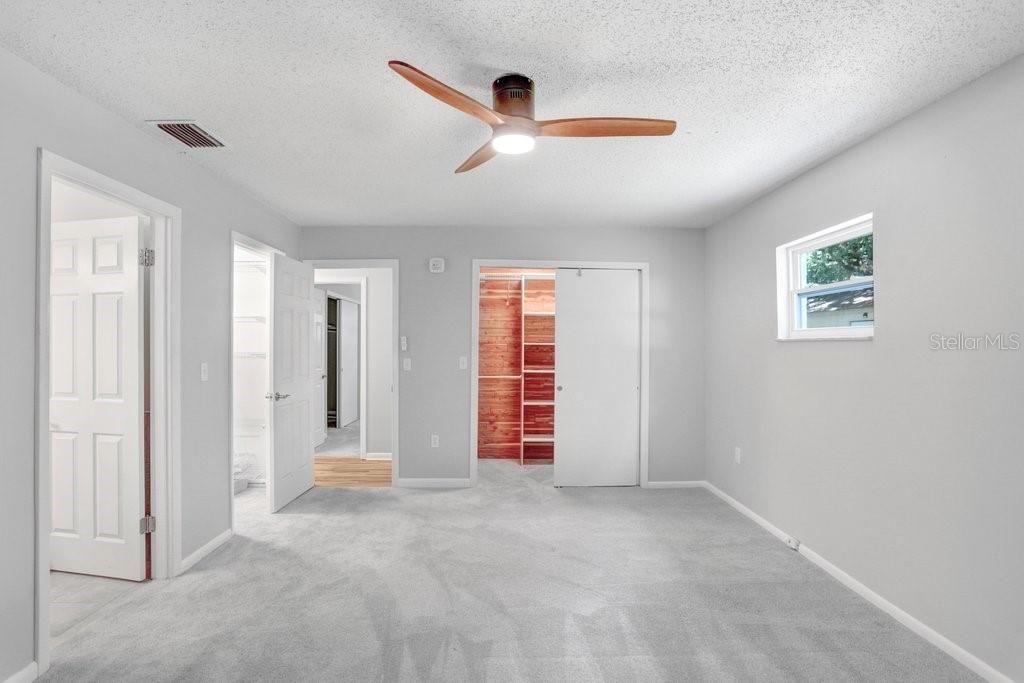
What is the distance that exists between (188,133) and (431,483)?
3266 mm

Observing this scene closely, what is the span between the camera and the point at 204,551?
3.15 m

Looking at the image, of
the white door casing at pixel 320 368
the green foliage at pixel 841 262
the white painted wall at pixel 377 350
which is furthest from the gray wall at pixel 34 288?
the green foliage at pixel 841 262

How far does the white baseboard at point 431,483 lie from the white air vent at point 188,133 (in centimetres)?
307

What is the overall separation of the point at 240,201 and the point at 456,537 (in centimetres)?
278

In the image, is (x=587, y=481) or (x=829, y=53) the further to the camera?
(x=587, y=481)

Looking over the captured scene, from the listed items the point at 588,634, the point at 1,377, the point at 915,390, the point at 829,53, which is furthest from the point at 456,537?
the point at 829,53

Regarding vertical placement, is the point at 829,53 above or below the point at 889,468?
above

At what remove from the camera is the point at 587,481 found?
480 centimetres

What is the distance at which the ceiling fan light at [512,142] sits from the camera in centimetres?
205

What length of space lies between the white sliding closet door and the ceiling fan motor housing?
2.76 m

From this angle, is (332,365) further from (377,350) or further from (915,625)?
(915,625)

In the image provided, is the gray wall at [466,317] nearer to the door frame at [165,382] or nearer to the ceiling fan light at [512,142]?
the door frame at [165,382]

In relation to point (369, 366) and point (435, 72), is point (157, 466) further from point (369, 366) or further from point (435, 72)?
point (369, 366)

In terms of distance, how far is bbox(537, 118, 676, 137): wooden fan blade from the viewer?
6.48 feet
